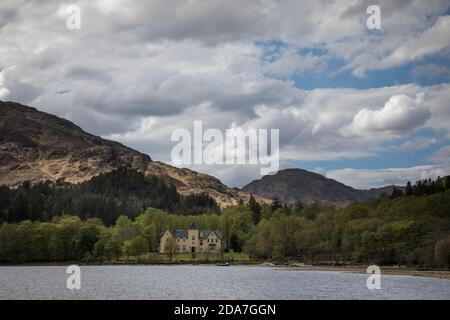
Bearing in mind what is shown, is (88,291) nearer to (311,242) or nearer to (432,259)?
(432,259)

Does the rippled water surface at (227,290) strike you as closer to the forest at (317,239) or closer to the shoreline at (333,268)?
the shoreline at (333,268)

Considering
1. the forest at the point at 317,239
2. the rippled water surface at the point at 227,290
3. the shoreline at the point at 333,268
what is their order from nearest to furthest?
the rippled water surface at the point at 227,290 → the shoreline at the point at 333,268 → the forest at the point at 317,239

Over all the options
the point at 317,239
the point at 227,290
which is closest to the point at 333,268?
the point at 317,239

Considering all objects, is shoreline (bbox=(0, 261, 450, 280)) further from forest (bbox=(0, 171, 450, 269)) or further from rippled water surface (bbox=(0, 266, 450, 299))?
rippled water surface (bbox=(0, 266, 450, 299))

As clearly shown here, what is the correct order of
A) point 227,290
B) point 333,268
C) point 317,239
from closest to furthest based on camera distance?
point 227,290, point 333,268, point 317,239

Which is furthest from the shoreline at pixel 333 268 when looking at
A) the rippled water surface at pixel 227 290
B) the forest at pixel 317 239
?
the rippled water surface at pixel 227 290

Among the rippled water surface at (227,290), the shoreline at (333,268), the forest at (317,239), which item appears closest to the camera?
the rippled water surface at (227,290)

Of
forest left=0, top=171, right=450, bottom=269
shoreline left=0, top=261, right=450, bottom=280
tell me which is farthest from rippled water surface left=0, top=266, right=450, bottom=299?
forest left=0, top=171, right=450, bottom=269

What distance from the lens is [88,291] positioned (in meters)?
83.1

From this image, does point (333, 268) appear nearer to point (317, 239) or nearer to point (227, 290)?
point (317, 239)
